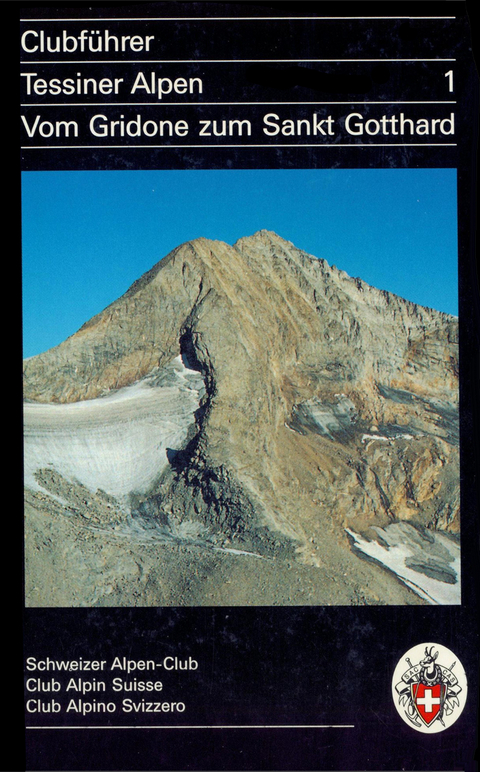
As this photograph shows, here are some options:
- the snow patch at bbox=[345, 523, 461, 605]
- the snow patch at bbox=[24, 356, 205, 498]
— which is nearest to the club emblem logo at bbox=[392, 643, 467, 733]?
the snow patch at bbox=[345, 523, 461, 605]

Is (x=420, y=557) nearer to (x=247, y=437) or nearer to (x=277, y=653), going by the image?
(x=277, y=653)

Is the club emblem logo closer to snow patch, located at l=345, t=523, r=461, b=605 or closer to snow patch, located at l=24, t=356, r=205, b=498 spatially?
snow patch, located at l=345, t=523, r=461, b=605

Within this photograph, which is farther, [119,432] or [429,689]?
[119,432]

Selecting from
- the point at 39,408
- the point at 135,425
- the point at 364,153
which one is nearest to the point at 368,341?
the point at 364,153

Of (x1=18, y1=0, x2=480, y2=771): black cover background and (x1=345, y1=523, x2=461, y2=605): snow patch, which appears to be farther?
(x1=345, y1=523, x2=461, y2=605): snow patch

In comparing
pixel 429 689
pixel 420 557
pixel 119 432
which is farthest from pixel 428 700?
pixel 119 432

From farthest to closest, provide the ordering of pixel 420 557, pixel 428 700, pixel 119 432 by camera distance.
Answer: pixel 119 432
pixel 420 557
pixel 428 700
